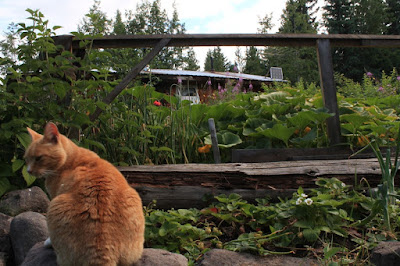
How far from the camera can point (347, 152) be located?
445 centimetres

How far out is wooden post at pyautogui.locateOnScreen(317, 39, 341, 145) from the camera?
4.52 meters

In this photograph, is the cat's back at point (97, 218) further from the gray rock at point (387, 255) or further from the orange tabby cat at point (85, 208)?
the gray rock at point (387, 255)

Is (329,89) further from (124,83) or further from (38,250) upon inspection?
(38,250)

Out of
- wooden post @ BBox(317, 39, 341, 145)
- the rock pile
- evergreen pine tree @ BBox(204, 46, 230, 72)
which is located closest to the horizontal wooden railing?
wooden post @ BBox(317, 39, 341, 145)

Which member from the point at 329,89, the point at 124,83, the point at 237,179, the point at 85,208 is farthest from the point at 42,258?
the point at 329,89

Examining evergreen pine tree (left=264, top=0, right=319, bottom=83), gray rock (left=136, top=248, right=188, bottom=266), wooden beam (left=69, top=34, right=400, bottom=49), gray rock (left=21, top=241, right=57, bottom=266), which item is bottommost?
gray rock (left=136, top=248, right=188, bottom=266)

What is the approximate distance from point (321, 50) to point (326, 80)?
0.42m

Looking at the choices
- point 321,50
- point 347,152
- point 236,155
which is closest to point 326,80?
point 321,50

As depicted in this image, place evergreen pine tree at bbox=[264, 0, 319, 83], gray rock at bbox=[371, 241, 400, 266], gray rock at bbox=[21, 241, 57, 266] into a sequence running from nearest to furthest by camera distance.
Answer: gray rock at bbox=[371, 241, 400, 266] → gray rock at bbox=[21, 241, 57, 266] → evergreen pine tree at bbox=[264, 0, 319, 83]

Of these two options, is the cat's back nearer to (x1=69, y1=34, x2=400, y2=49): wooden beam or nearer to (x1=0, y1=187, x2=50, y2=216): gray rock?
(x1=0, y1=187, x2=50, y2=216): gray rock

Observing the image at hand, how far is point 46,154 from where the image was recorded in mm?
2105

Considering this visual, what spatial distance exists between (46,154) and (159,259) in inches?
38.3

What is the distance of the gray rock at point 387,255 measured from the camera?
6.72 ft

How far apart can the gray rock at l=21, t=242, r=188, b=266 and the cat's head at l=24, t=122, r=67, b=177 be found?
532 mm
